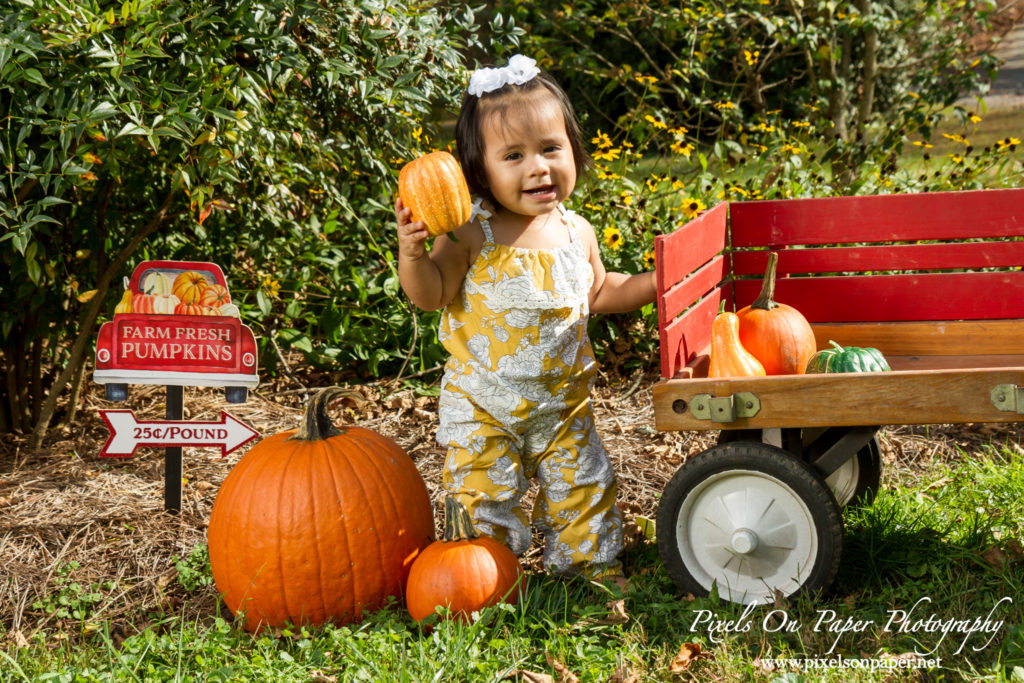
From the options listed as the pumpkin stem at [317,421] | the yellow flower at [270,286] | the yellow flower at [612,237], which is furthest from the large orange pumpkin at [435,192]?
the yellow flower at [270,286]

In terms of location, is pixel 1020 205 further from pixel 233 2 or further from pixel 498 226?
pixel 233 2

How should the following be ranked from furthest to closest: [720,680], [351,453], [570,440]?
1. [570,440]
2. [351,453]
3. [720,680]

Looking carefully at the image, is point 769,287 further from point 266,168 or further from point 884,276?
point 266,168

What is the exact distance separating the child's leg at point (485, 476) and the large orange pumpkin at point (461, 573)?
138mm

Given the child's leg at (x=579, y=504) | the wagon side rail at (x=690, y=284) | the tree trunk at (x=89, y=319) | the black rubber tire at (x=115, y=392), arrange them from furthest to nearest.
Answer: the tree trunk at (x=89, y=319)
the black rubber tire at (x=115, y=392)
the child's leg at (x=579, y=504)
the wagon side rail at (x=690, y=284)

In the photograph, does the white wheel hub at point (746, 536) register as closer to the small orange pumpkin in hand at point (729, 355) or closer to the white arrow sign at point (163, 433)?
the small orange pumpkin in hand at point (729, 355)

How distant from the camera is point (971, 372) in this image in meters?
2.09

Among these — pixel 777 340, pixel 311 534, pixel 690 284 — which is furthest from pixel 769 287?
pixel 311 534

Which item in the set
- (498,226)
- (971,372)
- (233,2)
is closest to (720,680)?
(971,372)

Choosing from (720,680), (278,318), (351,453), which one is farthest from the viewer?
(278,318)

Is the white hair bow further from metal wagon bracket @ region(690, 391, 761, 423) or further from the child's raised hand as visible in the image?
metal wagon bracket @ region(690, 391, 761, 423)

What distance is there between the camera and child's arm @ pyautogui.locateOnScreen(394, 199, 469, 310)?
89.9 inches

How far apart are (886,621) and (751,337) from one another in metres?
0.77

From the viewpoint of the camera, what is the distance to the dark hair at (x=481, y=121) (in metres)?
2.42
